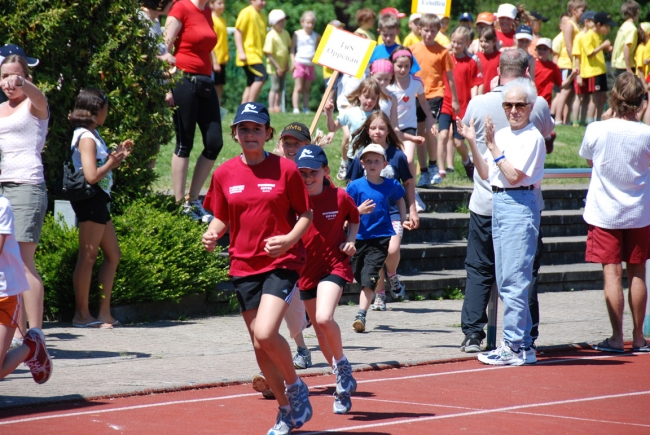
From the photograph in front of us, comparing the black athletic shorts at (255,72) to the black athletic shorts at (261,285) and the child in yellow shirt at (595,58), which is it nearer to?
the child in yellow shirt at (595,58)

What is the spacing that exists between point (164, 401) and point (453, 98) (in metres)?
8.56

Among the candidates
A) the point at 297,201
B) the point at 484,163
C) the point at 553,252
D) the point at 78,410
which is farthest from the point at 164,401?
the point at 553,252

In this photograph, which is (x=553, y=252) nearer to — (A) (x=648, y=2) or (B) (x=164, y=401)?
(B) (x=164, y=401)

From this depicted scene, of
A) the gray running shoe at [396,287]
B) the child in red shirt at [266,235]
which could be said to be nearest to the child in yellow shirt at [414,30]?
the gray running shoe at [396,287]

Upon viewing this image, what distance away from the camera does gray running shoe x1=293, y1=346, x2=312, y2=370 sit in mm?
Answer: 7945

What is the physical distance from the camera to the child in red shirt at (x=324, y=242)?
7055 mm

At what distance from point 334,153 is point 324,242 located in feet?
31.2

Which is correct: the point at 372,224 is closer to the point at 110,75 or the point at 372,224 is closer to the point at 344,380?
the point at 344,380

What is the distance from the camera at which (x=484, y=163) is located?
8.27 meters

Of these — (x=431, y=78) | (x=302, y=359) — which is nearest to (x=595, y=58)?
(x=431, y=78)

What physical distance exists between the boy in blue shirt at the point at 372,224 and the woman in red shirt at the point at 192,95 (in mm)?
2397

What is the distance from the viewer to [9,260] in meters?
6.40

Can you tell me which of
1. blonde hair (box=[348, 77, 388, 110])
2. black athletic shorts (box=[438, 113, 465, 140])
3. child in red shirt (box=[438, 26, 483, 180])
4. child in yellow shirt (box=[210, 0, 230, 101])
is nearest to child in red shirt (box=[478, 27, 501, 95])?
child in red shirt (box=[438, 26, 483, 180])

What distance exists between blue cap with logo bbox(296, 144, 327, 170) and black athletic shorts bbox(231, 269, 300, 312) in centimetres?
106
